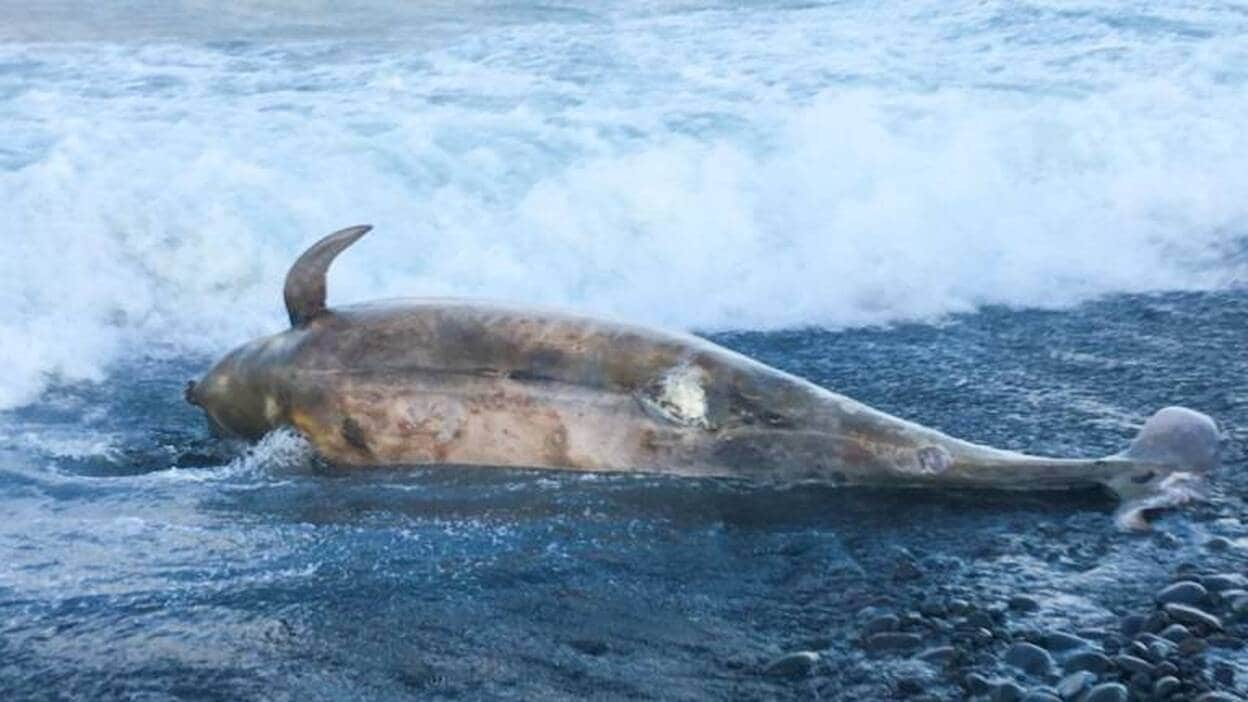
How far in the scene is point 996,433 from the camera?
21.9ft

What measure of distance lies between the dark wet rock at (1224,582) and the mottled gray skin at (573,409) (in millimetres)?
665

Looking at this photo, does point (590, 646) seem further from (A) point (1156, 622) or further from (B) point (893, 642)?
(A) point (1156, 622)

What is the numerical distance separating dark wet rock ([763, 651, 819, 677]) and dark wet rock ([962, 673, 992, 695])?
0.44 meters

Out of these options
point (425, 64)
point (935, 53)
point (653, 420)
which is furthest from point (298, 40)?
point (653, 420)

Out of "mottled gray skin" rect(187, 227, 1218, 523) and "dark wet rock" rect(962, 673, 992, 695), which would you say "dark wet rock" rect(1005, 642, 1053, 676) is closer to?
"dark wet rock" rect(962, 673, 992, 695)

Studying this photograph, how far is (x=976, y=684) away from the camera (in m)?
4.51

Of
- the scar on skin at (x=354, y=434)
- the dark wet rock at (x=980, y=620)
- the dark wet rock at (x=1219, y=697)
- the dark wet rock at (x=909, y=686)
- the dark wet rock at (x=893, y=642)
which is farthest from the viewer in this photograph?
the scar on skin at (x=354, y=434)

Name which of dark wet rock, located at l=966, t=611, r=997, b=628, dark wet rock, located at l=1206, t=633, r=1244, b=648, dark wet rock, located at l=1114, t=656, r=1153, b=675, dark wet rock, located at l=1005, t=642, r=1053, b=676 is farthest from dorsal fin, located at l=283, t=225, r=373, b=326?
dark wet rock, located at l=1206, t=633, r=1244, b=648

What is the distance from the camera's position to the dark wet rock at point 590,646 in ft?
16.1

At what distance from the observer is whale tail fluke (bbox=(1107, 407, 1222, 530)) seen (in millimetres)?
5660

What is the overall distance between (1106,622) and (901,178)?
23.3ft

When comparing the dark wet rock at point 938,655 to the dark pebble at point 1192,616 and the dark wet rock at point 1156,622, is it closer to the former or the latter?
the dark wet rock at point 1156,622

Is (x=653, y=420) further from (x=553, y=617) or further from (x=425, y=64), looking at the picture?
(x=425, y=64)

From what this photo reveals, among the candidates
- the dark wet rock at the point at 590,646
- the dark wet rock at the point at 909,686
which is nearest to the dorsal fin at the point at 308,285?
the dark wet rock at the point at 590,646
